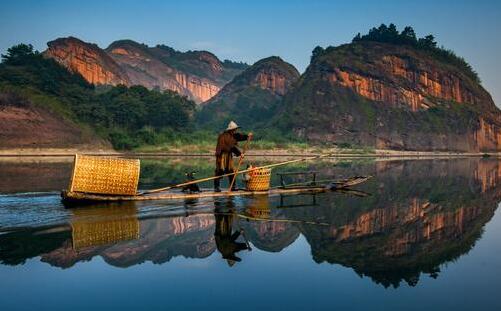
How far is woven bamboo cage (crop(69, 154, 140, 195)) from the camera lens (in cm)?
1391

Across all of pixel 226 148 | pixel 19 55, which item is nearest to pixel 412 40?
pixel 19 55

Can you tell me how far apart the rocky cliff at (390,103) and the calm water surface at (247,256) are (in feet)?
303

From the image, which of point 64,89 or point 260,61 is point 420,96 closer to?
point 260,61

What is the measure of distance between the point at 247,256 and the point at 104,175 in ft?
23.4

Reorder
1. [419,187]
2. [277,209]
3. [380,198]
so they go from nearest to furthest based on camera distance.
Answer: [277,209], [380,198], [419,187]

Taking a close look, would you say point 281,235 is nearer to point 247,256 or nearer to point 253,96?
point 247,256

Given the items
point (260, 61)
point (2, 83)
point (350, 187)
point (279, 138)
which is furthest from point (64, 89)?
point (260, 61)

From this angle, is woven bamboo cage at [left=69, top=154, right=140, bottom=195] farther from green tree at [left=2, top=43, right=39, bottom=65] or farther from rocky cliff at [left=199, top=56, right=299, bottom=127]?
rocky cliff at [left=199, top=56, right=299, bottom=127]

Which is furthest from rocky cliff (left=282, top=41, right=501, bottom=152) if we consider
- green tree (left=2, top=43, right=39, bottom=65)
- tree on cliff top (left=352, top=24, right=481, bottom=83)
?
green tree (left=2, top=43, right=39, bottom=65)

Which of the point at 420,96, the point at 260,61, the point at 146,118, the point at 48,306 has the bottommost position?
the point at 48,306

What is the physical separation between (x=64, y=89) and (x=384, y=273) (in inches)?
3289

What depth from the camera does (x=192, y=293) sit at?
257 inches

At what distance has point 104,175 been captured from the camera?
1426 centimetres

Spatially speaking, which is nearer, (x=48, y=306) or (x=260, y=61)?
(x=48, y=306)
